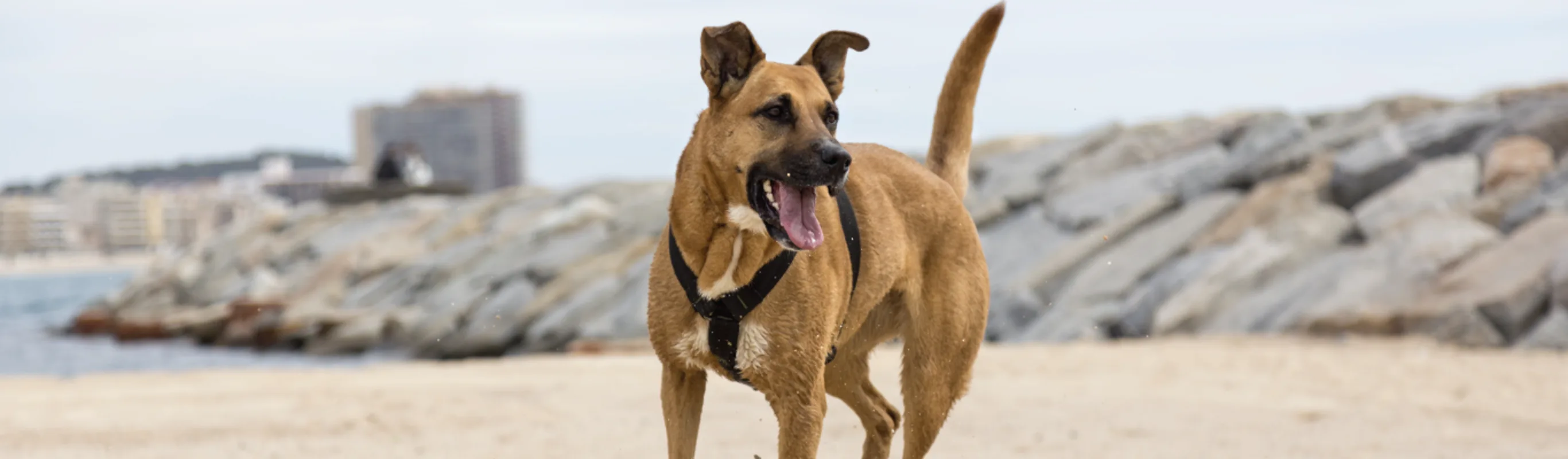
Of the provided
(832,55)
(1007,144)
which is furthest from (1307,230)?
(832,55)

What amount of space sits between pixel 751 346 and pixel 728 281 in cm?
20

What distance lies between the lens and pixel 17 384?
42.7 ft

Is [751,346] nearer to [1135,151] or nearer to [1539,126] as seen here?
[1539,126]

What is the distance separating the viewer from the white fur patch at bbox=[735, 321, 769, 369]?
4074 mm

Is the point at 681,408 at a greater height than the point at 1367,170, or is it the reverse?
the point at 681,408

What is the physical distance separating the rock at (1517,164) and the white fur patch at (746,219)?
1573 centimetres

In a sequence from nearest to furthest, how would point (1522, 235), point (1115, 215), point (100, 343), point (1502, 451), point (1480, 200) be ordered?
point (1502, 451) → point (1522, 235) → point (1480, 200) → point (1115, 215) → point (100, 343)

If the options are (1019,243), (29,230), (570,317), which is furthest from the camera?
(29,230)

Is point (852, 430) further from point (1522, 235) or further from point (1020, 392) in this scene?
point (1522, 235)

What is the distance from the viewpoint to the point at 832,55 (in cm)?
412

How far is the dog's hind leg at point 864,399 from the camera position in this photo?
17.3ft

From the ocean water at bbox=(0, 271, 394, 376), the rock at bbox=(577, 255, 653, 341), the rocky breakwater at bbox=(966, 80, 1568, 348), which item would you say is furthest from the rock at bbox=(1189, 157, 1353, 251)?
the ocean water at bbox=(0, 271, 394, 376)

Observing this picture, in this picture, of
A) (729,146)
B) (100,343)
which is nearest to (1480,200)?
(729,146)

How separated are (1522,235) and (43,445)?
13.5 m
